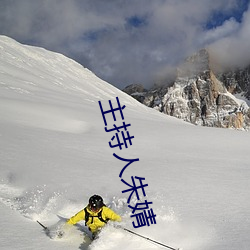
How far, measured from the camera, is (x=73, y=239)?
18.8 feet

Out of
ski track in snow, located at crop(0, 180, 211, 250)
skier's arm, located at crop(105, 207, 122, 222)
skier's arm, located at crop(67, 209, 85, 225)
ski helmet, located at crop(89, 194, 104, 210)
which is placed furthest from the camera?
skier's arm, located at crop(105, 207, 122, 222)

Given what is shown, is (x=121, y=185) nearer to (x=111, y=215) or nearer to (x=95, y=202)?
(x=111, y=215)

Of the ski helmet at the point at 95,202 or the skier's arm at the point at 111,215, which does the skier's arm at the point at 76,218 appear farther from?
the skier's arm at the point at 111,215

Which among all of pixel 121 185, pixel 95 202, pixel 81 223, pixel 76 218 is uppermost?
pixel 121 185

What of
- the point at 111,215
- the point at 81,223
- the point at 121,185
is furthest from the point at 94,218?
the point at 121,185

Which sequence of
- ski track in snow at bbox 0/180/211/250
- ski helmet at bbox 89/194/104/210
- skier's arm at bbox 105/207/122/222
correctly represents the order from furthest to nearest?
skier's arm at bbox 105/207/122/222 < ski helmet at bbox 89/194/104/210 < ski track in snow at bbox 0/180/211/250

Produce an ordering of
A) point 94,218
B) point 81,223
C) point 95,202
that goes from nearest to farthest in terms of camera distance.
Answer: point 95,202 → point 94,218 → point 81,223

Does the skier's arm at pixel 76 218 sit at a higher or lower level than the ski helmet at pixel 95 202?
lower

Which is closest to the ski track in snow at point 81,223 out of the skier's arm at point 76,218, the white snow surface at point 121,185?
the white snow surface at point 121,185

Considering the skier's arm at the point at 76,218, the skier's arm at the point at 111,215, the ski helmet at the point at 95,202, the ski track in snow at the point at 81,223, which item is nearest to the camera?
the ski track in snow at the point at 81,223

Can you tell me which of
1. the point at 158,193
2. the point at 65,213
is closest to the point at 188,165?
the point at 158,193

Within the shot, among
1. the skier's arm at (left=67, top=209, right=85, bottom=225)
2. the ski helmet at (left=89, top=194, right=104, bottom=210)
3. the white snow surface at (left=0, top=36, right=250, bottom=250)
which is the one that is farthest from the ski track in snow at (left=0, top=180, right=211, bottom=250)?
the ski helmet at (left=89, top=194, right=104, bottom=210)

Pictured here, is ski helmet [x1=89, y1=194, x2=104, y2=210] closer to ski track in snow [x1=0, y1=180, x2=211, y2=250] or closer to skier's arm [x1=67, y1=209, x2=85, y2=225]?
skier's arm [x1=67, y1=209, x2=85, y2=225]

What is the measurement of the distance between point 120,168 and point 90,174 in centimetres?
124
